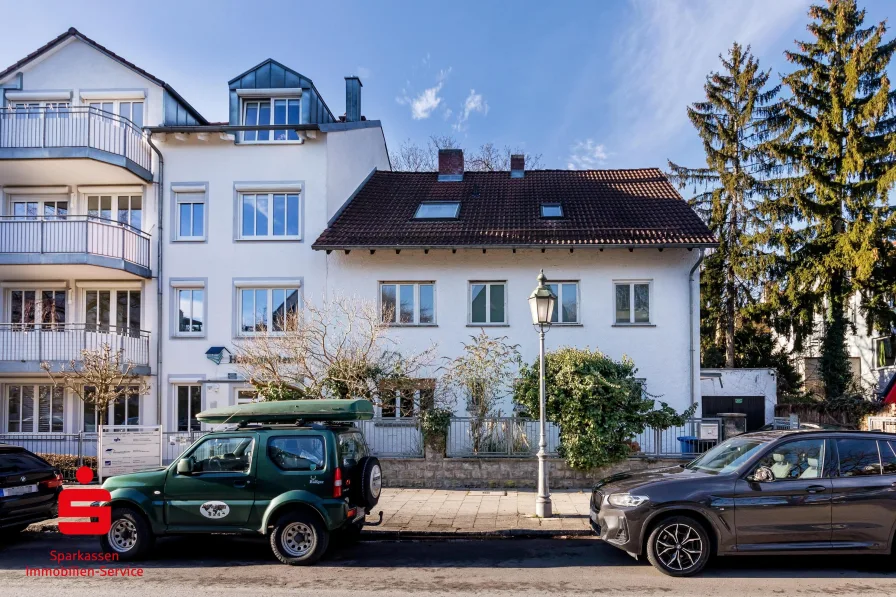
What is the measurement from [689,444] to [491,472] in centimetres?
422

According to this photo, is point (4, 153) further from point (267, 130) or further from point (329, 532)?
point (329, 532)

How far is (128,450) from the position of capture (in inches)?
545

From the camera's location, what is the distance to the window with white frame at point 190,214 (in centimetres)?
1825

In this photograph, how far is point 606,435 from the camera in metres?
13.0

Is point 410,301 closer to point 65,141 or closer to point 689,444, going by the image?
point 689,444

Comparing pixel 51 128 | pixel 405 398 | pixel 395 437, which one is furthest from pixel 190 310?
pixel 395 437

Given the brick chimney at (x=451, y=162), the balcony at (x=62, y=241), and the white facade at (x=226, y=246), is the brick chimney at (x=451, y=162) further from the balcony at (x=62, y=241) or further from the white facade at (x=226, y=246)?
the balcony at (x=62, y=241)

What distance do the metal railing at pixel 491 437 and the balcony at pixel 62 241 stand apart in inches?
377

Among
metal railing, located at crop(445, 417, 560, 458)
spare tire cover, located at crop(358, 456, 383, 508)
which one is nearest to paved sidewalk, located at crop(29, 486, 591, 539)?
metal railing, located at crop(445, 417, 560, 458)

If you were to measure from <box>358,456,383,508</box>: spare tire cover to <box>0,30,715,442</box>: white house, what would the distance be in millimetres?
8371

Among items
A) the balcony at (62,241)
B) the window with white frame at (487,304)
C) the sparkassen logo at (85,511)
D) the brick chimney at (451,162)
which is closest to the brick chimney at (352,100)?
the brick chimney at (451,162)

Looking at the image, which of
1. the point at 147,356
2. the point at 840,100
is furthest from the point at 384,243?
the point at 840,100

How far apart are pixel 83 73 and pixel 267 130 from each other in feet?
18.2

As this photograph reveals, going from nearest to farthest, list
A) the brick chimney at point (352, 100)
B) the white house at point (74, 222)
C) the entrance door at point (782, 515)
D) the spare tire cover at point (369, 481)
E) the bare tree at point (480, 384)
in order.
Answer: the entrance door at point (782, 515) → the spare tire cover at point (369, 481) → the bare tree at point (480, 384) → the white house at point (74, 222) → the brick chimney at point (352, 100)
